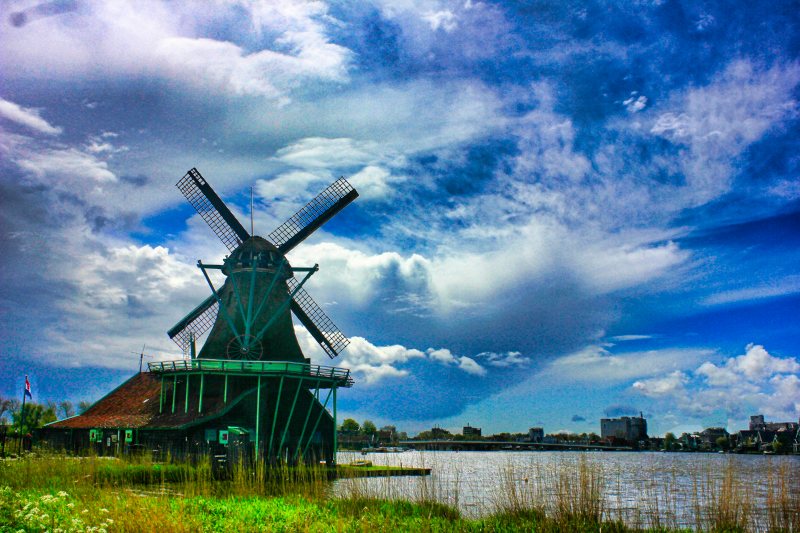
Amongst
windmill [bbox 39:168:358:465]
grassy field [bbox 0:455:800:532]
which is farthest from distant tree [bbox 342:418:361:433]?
grassy field [bbox 0:455:800:532]

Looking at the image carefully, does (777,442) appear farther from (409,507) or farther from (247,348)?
(409,507)

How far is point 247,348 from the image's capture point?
39.7m

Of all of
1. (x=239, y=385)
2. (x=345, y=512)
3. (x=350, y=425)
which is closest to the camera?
(x=345, y=512)

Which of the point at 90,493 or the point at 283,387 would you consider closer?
the point at 90,493

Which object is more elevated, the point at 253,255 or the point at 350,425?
the point at 253,255

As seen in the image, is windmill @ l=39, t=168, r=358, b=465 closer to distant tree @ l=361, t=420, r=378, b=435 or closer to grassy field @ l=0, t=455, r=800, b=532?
grassy field @ l=0, t=455, r=800, b=532

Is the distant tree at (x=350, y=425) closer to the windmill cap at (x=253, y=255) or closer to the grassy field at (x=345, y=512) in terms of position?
the windmill cap at (x=253, y=255)

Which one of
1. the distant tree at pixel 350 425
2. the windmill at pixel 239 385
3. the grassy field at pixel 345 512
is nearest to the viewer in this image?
the grassy field at pixel 345 512

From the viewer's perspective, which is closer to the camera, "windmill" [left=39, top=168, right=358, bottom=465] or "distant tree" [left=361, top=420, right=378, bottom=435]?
"windmill" [left=39, top=168, right=358, bottom=465]

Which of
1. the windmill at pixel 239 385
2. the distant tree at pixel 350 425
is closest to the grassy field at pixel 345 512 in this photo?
the windmill at pixel 239 385

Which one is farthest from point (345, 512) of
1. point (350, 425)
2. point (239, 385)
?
point (350, 425)

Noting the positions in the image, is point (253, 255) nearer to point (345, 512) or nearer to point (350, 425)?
point (345, 512)

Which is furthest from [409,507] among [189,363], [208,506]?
[189,363]

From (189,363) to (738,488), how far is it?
31.3m
